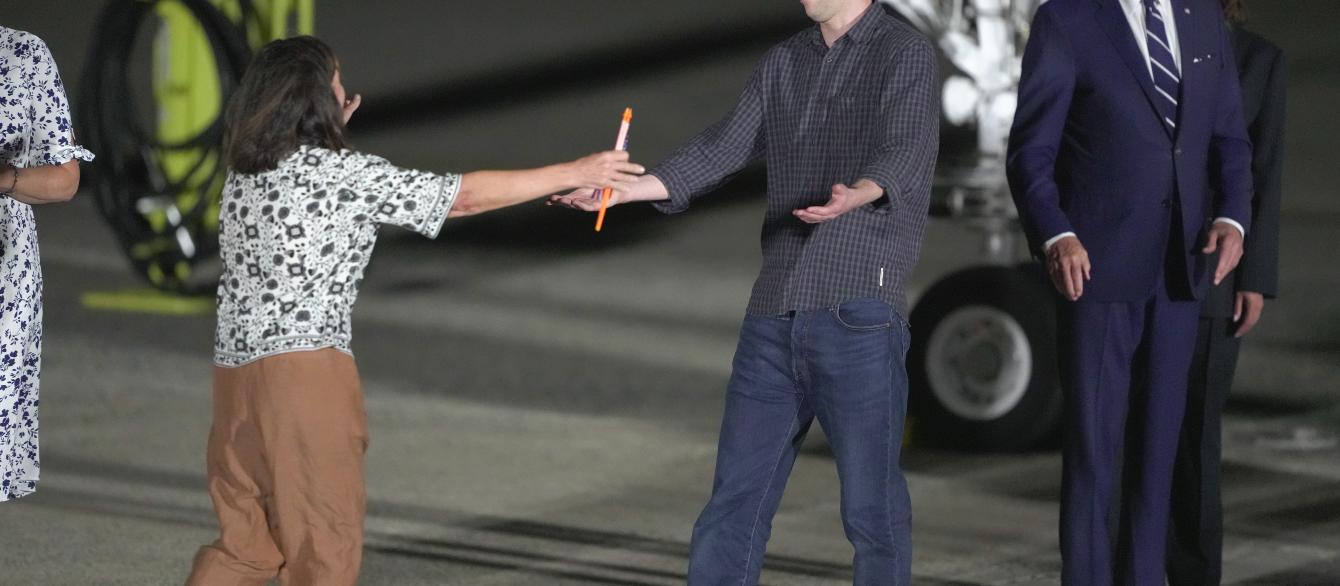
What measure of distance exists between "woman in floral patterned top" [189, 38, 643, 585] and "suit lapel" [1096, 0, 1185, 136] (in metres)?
1.14

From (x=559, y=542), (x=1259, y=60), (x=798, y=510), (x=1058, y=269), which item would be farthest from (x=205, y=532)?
(x=1259, y=60)

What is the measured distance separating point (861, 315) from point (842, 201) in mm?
301

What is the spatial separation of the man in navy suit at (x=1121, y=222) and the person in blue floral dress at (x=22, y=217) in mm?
2021

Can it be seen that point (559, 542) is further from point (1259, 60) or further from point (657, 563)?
point (1259, 60)

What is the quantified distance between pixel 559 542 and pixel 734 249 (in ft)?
29.4

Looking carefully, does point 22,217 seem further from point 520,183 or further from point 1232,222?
point 1232,222

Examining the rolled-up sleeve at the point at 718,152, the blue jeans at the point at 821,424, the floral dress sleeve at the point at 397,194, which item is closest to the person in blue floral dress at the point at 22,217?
the floral dress sleeve at the point at 397,194

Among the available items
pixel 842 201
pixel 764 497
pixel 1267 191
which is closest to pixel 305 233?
pixel 842 201

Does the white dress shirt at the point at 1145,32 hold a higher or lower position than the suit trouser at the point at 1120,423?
higher

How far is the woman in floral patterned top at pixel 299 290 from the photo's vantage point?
344cm

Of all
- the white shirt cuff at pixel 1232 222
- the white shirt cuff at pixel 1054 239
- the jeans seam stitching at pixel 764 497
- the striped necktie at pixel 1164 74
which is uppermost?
the striped necktie at pixel 1164 74

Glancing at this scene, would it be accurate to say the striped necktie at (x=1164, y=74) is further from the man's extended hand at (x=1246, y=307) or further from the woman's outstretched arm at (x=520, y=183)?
the woman's outstretched arm at (x=520, y=183)

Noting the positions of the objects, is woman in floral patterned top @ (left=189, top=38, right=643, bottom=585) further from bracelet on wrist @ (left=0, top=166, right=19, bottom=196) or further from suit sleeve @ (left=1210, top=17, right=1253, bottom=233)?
suit sleeve @ (left=1210, top=17, right=1253, bottom=233)

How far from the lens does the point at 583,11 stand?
1598 cm
